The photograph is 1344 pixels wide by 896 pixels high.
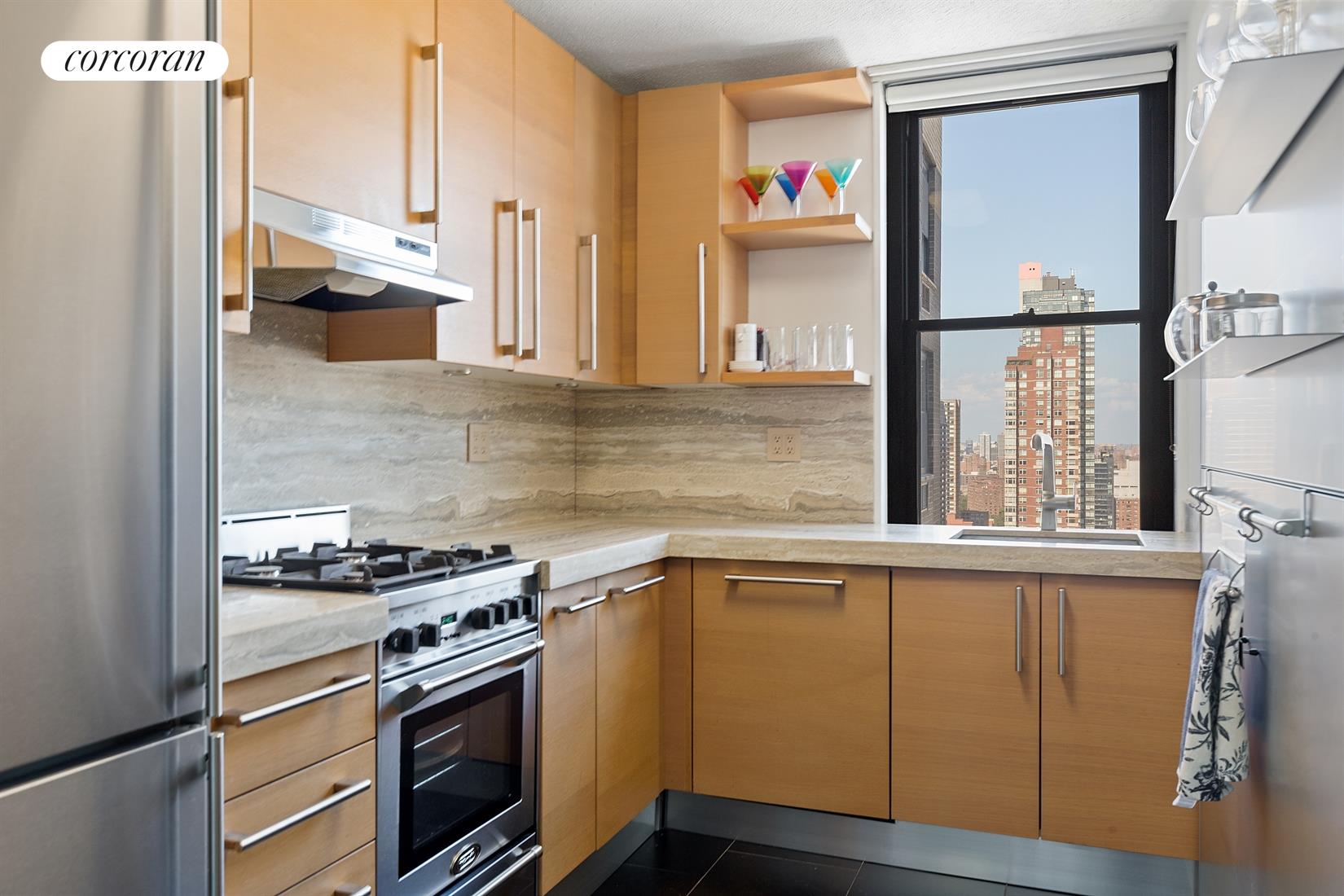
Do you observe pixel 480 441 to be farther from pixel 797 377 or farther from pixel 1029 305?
pixel 1029 305

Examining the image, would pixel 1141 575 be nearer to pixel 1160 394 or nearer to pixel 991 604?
pixel 991 604

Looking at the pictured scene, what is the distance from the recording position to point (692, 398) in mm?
3387

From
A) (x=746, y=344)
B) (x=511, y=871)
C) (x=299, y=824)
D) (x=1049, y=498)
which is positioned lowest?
(x=511, y=871)

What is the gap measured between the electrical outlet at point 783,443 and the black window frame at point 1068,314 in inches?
11.8

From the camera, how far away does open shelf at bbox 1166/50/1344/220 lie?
1.11 metres

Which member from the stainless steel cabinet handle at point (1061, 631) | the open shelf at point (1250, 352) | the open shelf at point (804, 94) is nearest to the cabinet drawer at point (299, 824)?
the open shelf at point (1250, 352)

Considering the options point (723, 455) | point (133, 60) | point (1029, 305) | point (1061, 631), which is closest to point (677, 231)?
point (723, 455)

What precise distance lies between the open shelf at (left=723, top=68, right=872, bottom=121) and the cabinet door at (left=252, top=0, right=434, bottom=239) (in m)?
1.17

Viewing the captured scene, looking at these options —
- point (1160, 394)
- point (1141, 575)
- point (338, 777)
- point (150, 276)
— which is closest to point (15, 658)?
point (150, 276)

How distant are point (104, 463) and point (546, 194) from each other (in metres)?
1.91

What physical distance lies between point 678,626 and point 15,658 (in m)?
2.04

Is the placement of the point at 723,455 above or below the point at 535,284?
below

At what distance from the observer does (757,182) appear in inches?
121

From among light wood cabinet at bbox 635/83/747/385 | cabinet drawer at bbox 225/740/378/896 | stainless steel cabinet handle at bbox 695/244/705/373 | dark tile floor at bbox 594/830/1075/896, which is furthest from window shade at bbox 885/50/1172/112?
cabinet drawer at bbox 225/740/378/896
